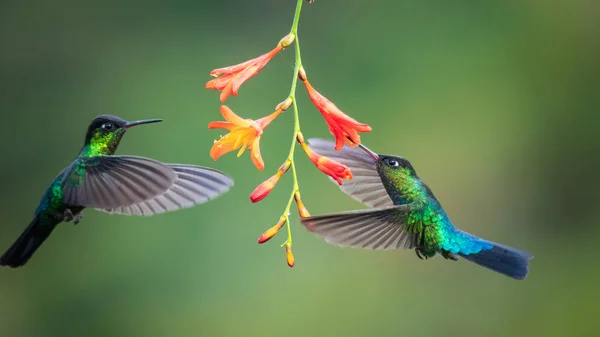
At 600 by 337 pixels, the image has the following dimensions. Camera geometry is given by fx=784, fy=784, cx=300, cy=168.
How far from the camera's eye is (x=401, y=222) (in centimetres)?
247

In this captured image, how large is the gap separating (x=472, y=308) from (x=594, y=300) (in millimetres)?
1094

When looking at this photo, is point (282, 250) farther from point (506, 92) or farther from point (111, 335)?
point (506, 92)

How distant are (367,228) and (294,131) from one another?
1.28 ft

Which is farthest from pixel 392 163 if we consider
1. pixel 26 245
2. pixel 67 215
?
pixel 26 245

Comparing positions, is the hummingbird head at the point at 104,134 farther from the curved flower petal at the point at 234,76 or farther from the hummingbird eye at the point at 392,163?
the hummingbird eye at the point at 392,163

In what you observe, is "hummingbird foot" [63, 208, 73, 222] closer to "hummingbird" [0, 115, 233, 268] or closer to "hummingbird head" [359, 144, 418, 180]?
"hummingbird" [0, 115, 233, 268]

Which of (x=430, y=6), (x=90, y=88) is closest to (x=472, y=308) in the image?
(x=430, y=6)

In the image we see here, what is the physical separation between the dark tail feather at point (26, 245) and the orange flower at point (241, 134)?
0.76 meters

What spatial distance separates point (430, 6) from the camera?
627cm

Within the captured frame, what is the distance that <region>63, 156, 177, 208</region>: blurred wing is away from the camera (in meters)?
2.16

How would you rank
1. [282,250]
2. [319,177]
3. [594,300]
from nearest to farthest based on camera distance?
[282,250] < [319,177] < [594,300]

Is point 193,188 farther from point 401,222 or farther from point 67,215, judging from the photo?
point 401,222

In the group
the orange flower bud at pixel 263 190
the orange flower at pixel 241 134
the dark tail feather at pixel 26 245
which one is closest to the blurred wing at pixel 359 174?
the orange flower at pixel 241 134

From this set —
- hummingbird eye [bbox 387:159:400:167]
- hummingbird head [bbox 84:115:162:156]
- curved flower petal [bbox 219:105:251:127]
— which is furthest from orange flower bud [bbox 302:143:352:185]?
hummingbird head [bbox 84:115:162:156]
